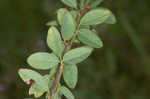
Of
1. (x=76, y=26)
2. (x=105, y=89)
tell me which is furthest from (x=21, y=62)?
(x=76, y=26)

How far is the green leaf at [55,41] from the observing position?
25.5 inches

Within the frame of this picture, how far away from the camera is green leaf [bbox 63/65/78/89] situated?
25.4 inches

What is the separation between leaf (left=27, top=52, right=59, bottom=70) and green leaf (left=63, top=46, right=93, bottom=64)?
22 millimetres

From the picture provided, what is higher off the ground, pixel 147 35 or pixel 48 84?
pixel 48 84

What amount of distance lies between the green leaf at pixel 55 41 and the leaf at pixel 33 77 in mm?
64

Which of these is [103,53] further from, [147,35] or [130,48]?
[147,35]

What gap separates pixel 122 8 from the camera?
1909mm

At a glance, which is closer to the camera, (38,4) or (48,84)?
(48,84)

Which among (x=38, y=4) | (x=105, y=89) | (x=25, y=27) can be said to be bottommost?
(x=105, y=89)

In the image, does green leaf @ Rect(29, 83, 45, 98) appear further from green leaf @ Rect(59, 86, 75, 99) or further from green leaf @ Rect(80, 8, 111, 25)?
green leaf @ Rect(80, 8, 111, 25)

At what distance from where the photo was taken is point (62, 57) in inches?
26.3

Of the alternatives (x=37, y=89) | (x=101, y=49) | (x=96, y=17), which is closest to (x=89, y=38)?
(x=96, y=17)

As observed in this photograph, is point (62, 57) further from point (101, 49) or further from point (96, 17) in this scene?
point (101, 49)

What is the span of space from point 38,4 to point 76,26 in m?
1.31
